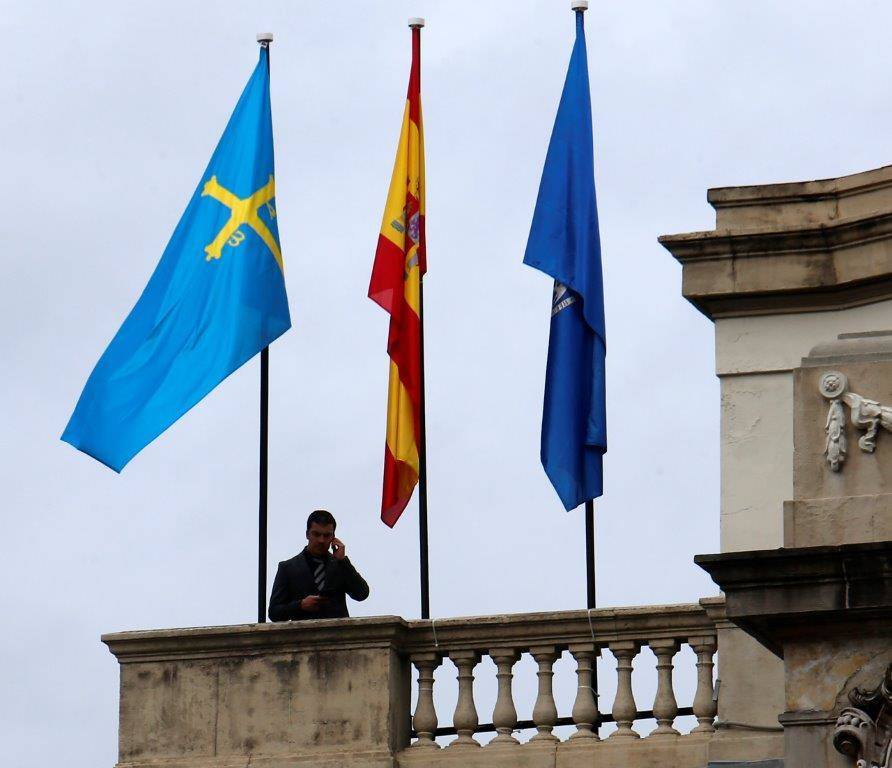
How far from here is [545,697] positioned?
15688 millimetres

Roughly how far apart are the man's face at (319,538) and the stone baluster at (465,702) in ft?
3.55

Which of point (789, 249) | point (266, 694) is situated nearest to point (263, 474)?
point (266, 694)

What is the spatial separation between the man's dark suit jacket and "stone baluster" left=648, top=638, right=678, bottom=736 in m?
1.87

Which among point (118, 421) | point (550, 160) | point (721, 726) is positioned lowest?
point (721, 726)

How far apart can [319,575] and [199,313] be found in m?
3.38

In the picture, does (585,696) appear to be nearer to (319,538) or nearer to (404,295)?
(319,538)

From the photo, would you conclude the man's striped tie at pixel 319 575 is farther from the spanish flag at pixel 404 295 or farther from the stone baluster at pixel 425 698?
the spanish flag at pixel 404 295

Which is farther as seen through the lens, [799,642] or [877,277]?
[877,277]

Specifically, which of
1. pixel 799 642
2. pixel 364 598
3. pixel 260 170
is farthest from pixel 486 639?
pixel 260 170

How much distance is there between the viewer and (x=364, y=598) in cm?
1647

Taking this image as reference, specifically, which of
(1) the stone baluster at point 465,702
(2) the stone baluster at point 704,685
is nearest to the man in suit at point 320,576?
(1) the stone baluster at point 465,702

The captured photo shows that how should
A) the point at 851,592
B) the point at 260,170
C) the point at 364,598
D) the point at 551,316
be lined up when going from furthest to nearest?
the point at 260,170
the point at 551,316
the point at 364,598
the point at 851,592

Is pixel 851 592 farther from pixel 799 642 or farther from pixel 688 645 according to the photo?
pixel 688 645

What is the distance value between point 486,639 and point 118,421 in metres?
4.01
